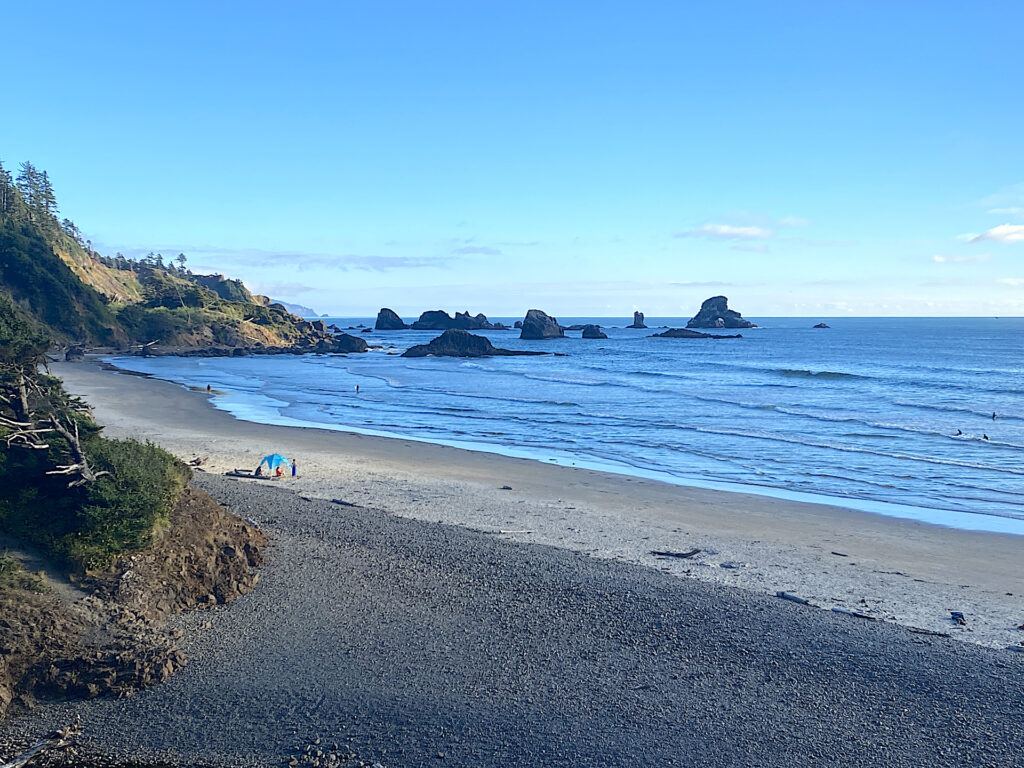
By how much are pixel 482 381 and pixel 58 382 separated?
43.0 m

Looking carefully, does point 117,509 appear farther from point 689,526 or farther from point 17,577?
point 689,526

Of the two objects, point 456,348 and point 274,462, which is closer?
point 274,462

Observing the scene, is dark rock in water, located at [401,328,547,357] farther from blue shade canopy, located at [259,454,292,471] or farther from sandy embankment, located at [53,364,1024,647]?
blue shade canopy, located at [259,454,292,471]

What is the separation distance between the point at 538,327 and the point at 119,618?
120474 mm

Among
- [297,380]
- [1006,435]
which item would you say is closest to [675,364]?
[297,380]

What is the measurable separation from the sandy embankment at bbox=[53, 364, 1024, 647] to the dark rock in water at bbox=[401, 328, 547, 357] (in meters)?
59.0

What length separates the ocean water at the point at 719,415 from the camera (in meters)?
23.8

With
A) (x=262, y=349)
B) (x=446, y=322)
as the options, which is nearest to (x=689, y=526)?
(x=262, y=349)

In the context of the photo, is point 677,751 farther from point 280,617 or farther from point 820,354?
point 820,354

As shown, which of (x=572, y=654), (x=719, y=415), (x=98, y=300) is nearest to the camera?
(x=572, y=654)

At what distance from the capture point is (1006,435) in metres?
31.6

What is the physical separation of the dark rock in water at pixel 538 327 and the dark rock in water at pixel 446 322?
41119 mm

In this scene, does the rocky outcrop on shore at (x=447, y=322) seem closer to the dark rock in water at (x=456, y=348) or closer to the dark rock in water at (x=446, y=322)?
the dark rock in water at (x=446, y=322)

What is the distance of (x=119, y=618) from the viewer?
383 inches
